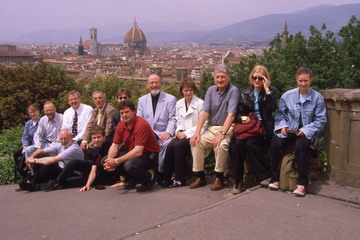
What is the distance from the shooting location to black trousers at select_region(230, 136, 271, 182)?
4.30m

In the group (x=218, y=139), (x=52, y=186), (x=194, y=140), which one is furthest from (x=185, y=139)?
(x=52, y=186)

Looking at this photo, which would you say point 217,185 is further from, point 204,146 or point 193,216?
point 193,216

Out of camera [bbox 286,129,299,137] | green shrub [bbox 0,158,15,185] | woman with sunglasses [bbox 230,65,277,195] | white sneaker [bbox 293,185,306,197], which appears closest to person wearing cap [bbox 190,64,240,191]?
woman with sunglasses [bbox 230,65,277,195]

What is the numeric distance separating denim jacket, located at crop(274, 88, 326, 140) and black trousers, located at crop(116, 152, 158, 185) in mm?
1466

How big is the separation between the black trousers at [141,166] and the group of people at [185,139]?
0.04 feet

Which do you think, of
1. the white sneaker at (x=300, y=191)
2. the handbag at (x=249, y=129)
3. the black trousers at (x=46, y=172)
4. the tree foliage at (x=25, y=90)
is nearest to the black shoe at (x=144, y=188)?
the handbag at (x=249, y=129)

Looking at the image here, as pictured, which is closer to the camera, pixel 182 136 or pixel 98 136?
A: pixel 182 136

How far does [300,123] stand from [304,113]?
117 millimetres

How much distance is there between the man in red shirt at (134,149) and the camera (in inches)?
181

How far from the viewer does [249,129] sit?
14.1 feet

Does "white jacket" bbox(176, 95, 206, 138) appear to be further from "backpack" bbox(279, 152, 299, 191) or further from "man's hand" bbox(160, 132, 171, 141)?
"backpack" bbox(279, 152, 299, 191)

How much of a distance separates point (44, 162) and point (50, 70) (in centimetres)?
2148

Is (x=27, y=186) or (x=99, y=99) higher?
(x=99, y=99)

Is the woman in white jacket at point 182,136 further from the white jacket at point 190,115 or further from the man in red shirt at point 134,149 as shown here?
the man in red shirt at point 134,149
